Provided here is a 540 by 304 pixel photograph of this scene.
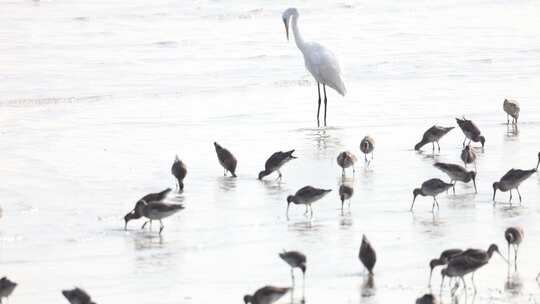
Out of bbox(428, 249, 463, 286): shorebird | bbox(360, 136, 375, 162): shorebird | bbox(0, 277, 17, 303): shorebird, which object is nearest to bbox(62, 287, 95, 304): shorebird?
bbox(0, 277, 17, 303): shorebird

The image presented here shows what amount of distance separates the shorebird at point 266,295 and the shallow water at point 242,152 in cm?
55

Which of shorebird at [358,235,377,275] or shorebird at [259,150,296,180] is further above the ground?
shorebird at [259,150,296,180]

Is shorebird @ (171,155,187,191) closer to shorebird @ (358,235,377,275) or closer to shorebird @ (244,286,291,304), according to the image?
shorebird @ (358,235,377,275)

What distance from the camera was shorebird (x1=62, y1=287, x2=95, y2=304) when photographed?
11109mm

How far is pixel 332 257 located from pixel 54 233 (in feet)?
10.2

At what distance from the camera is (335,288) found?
1217cm

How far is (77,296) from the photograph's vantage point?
440 inches

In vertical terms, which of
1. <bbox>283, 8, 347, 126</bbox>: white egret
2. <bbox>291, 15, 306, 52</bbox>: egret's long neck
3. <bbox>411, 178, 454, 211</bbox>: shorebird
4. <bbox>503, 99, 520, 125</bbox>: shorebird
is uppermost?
<bbox>291, 15, 306, 52</bbox>: egret's long neck

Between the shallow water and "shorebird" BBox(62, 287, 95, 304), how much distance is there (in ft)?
2.10

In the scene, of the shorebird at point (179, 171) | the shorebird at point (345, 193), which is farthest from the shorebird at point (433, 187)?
the shorebird at point (179, 171)

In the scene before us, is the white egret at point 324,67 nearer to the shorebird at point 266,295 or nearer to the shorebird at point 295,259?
the shorebird at point 295,259

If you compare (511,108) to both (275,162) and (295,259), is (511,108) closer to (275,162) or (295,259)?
(275,162)

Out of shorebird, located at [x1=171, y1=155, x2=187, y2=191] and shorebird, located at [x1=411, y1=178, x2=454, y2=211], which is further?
shorebird, located at [x1=171, y1=155, x2=187, y2=191]

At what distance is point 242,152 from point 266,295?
8.39 meters
